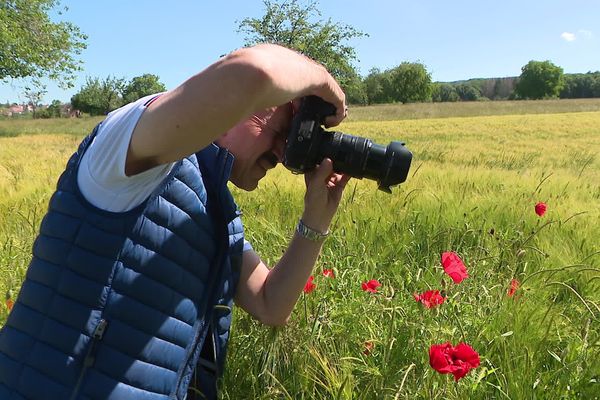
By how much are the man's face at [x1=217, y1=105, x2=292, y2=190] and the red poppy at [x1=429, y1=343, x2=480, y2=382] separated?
1.74 ft

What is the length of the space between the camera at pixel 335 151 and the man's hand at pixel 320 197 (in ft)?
0.16

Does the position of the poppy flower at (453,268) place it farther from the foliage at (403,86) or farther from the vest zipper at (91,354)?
the foliage at (403,86)

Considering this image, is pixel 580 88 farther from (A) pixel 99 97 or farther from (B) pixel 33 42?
(B) pixel 33 42

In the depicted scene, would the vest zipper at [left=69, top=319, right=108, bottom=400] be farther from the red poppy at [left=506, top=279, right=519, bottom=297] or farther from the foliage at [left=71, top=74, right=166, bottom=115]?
the foliage at [left=71, top=74, right=166, bottom=115]

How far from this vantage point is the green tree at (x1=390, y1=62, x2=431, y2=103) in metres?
65.4

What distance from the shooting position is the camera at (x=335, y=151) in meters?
1.08

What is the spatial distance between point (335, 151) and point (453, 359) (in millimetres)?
507

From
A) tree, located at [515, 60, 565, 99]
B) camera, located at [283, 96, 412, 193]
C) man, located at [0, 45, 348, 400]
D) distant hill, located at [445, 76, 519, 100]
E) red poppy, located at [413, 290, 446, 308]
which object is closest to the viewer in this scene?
man, located at [0, 45, 348, 400]

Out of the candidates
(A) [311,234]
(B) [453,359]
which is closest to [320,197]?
(A) [311,234]

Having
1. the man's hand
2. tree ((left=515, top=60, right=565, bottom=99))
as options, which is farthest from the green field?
tree ((left=515, top=60, right=565, bottom=99))

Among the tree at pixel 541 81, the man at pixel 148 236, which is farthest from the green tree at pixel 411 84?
the man at pixel 148 236

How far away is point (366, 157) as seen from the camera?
1191 millimetres

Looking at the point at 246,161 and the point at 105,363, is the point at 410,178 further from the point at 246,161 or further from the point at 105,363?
the point at 105,363

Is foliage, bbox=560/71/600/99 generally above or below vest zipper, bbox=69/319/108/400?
above
